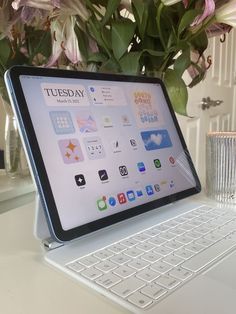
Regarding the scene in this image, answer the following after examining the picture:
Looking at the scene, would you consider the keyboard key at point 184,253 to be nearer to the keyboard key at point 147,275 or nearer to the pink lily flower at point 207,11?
the keyboard key at point 147,275

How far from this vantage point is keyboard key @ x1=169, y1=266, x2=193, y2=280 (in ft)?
1.19

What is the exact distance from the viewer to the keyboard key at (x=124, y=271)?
0.36 metres

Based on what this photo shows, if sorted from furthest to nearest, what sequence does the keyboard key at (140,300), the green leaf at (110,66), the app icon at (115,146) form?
1. the green leaf at (110,66)
2. the app icon at (115,146)
3. the keyboard key at (140,300)

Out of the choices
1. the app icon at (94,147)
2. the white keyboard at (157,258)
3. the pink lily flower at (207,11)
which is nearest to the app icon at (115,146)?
the app icon at (94,147)

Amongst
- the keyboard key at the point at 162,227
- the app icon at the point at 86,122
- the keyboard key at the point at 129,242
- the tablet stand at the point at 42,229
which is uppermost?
the app icon at the point at 86,122

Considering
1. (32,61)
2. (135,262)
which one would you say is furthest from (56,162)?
(32,61)

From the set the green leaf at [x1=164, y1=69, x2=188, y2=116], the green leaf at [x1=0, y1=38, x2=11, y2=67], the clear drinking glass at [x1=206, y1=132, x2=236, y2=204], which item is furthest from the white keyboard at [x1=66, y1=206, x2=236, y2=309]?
the green leaf at [x1=0, y1=38, x2=11, y2=67]

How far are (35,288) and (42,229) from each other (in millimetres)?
110

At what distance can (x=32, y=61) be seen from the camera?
72cm

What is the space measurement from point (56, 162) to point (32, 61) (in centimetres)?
Answer: 37

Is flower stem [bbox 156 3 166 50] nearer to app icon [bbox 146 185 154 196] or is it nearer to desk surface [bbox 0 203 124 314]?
app icon [bbox 146 185 154 196]

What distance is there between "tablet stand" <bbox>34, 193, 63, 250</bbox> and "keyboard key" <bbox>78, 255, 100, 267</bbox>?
0.17 feet

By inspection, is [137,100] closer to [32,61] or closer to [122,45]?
[122,45]

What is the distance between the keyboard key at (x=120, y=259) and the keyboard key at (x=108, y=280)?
0.03 metres
